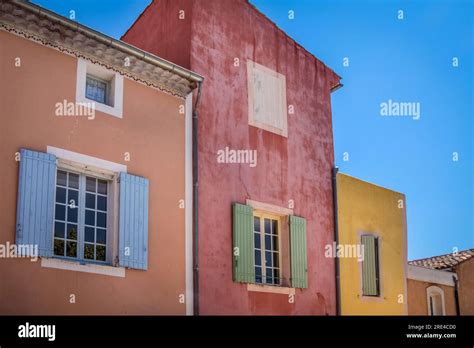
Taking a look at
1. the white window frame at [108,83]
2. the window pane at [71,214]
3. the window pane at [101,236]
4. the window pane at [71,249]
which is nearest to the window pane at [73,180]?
the window pane at [71,214]

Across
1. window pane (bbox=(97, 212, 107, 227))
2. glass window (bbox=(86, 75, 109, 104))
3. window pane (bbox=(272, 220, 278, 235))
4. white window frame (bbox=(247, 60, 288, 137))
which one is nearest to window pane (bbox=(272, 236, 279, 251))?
window pane (bbox=(272, 220, 278, 235))

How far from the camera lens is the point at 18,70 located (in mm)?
11406

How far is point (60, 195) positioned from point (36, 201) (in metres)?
0.66

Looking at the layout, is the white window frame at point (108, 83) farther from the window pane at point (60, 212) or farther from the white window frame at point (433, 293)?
the white window frame at point (433, 293)

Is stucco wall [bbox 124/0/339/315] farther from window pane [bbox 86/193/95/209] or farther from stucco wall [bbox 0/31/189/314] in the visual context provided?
window pane [bbox 86/193/95/209]

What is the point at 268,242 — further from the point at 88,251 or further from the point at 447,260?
the point at 447,260

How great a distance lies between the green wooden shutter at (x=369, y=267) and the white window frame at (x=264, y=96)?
3.59m

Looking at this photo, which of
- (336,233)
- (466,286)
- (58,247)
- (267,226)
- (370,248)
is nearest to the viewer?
(58,247)

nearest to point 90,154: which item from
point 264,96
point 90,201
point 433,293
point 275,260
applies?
point 90,201

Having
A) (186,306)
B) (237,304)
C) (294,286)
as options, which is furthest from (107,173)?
(294,286)

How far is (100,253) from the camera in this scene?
12.0 meters

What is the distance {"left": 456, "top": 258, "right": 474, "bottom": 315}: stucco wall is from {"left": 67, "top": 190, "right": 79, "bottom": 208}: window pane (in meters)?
12.9

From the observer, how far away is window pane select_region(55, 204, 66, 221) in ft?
37.8
